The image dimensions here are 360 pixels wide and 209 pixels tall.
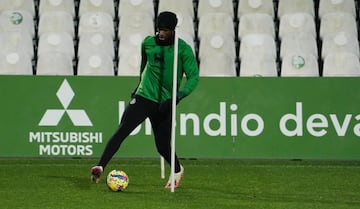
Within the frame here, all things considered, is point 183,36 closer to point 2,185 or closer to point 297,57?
point 297,57

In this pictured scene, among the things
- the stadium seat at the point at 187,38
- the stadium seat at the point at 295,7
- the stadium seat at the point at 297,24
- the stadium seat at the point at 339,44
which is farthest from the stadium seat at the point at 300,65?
the stadium seat at the point at 187,38

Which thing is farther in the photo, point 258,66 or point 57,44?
point 57,44

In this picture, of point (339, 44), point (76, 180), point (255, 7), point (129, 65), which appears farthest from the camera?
point (255, 7)

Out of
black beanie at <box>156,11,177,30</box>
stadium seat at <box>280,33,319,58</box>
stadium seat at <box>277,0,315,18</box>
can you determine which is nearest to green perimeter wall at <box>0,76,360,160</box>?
stadium seat at <box>280,33,319,58</box>

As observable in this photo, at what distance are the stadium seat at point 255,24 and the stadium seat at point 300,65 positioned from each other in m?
0.92

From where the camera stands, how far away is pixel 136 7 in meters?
17.2

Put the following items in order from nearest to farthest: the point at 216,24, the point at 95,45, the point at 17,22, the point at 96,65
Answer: the point at 96,65 < the point at 95,45 < the point at 17,22 < the point at 216,24

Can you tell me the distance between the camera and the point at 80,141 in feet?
46.1

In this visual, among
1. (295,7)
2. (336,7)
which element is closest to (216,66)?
(295,7)

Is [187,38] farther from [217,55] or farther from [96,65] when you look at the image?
[96,65]

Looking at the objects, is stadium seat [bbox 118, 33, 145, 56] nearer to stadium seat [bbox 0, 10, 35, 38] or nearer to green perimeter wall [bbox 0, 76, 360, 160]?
stadium seat [bbox 0, 10, 35, 38]

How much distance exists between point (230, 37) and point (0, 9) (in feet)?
14.3

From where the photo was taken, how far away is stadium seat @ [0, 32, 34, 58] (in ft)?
53.1

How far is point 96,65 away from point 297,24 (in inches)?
153
